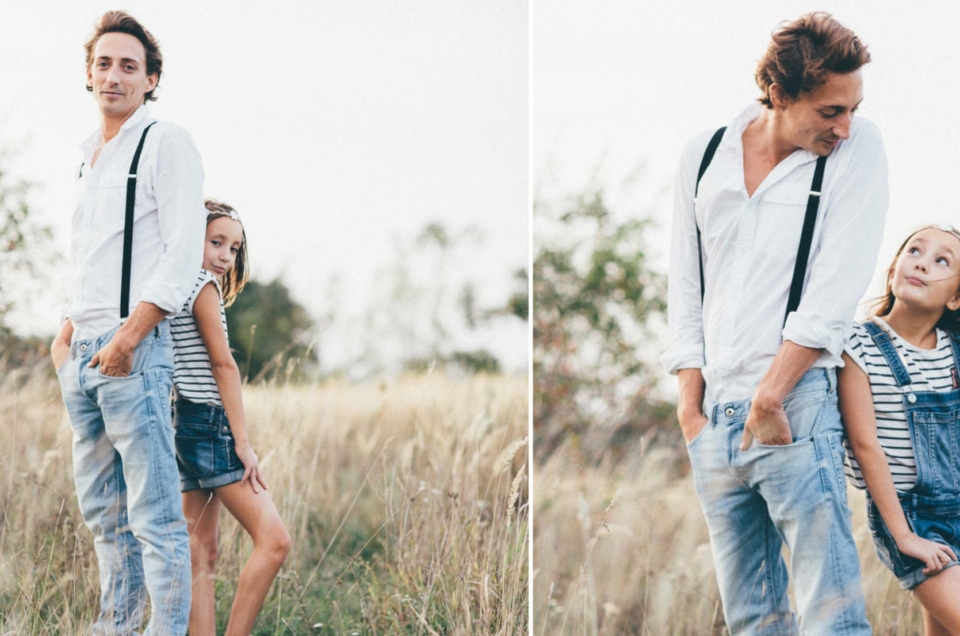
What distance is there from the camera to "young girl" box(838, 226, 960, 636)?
201 cm

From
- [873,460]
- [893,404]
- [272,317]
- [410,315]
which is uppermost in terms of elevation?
[893,404]

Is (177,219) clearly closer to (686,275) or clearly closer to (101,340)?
(101,340)

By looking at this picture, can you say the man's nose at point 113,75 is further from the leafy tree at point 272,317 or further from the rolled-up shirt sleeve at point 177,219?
the leafy tree at point 272,317

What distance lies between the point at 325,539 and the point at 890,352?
226cm

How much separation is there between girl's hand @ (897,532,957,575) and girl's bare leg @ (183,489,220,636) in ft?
5.65

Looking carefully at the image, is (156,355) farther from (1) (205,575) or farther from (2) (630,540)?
(2) (630,540)

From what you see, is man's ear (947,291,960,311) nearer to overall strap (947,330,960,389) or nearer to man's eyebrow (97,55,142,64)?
overall strap (947,330,960,389)

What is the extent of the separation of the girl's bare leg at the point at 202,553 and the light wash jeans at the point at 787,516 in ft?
4.33

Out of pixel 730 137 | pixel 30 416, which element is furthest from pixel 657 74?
pixel 30 416

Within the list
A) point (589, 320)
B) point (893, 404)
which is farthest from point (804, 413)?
point (589, 320)

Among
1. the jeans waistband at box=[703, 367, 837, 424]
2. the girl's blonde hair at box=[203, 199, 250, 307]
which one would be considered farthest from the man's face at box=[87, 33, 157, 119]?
the jeans waistband at box=[703, 367, 837, 424]

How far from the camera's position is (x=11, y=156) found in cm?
340

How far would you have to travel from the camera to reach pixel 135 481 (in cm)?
228

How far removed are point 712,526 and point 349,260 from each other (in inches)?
149
